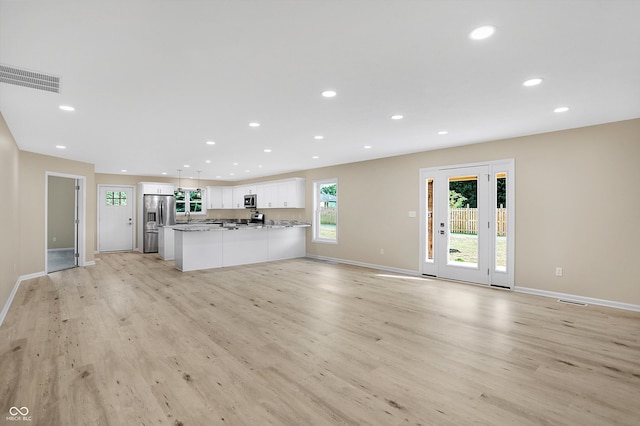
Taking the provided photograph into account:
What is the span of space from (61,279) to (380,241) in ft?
21.2

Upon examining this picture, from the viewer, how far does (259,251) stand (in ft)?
25.5

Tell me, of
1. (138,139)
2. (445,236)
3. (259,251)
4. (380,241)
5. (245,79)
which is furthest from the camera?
(259,251)

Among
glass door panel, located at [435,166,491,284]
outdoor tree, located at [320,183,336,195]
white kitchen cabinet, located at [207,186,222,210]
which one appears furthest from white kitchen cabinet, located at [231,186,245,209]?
glass door panel, located at [435,166,491,284]

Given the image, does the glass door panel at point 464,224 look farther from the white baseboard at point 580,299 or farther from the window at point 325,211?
the window at point 325,211

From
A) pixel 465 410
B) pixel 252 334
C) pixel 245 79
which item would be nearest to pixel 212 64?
pixel 245 79

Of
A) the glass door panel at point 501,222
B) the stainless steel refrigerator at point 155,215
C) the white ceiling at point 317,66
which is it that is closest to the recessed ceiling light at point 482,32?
the white ceiling at point 317,66

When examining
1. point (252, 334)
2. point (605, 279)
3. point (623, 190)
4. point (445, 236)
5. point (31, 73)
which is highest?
point (31, 73)

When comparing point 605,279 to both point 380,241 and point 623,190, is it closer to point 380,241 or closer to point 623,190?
point 623,190

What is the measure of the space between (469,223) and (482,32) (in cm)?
403

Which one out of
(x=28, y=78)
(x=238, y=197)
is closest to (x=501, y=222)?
(x=28, y=78)

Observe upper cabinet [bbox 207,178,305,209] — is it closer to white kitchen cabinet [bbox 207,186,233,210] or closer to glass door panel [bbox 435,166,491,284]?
white kitchen cabinet [bbox 207,186,233,210]

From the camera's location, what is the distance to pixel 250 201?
1038 centimetres

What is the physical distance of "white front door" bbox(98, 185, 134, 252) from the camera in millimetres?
9562

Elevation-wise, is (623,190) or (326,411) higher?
(623,190)
